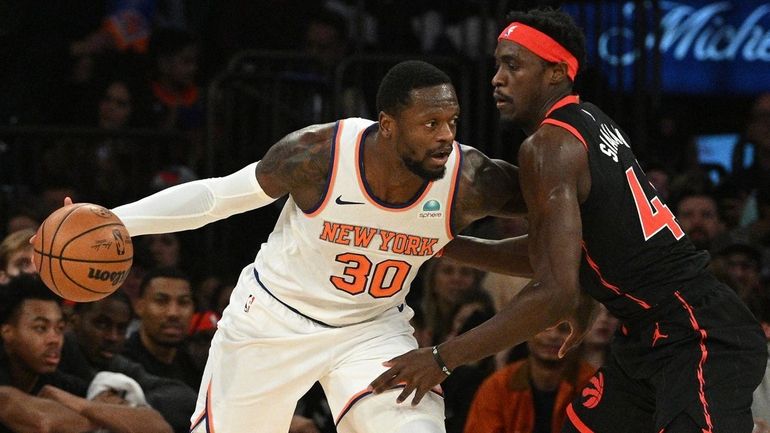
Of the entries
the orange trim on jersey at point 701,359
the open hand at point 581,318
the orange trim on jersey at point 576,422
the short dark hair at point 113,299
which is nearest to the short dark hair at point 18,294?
the short dark hair at point 113,299

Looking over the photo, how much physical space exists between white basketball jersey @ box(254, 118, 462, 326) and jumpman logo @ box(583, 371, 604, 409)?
0.77 m

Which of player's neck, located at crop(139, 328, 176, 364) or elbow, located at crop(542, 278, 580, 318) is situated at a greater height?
Answer: elbow, located at crop(542, 278, 580, 318)

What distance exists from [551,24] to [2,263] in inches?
138

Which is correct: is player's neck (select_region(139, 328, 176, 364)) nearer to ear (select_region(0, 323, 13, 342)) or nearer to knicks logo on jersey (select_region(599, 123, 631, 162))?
ear (select_region(0, 323, 13, 342))

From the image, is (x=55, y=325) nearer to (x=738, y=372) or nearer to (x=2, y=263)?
(x=2, y=263)

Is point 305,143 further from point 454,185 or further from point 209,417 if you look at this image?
point 209,417

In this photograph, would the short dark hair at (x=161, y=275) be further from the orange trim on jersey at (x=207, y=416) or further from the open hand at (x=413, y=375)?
the open hand at (x=413, y=375)

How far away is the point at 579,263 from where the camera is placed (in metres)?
4.52

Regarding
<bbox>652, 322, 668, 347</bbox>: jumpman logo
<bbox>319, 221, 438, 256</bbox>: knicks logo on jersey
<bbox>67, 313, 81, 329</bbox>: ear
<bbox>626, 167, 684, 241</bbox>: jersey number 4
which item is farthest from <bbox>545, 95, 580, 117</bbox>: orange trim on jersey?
<bbox>67, 313, 81, 329</bbox>: ear

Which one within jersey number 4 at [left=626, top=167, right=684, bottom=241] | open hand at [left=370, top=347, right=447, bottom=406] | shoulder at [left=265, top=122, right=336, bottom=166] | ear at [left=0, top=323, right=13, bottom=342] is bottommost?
ear at [left=0, top=323, right=13, bottom=342]

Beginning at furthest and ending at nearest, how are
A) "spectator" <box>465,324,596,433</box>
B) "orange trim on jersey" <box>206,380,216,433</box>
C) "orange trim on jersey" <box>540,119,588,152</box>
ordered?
"spectator" <box>465,324,596,433</box>, "orange trim on jersey" <box>206,380,216,433</box>, "orange trim on jersey" <box>540,119,588,152</box>

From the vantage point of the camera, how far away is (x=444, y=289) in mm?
8133

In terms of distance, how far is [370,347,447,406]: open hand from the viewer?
4.65 m

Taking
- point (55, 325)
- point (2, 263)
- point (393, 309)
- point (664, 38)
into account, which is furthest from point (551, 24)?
point (664, 38)
